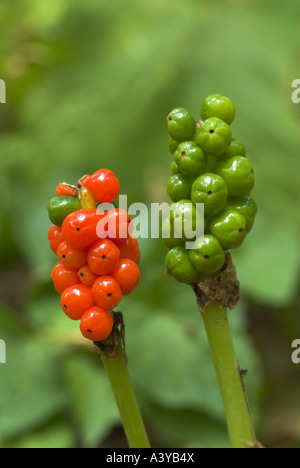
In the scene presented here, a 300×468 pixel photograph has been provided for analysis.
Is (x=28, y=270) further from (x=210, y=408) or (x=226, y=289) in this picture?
(x=226, y=289)

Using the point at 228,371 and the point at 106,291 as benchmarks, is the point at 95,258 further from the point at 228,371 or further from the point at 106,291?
the point at 228,371

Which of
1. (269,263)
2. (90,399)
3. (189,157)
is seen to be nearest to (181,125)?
(189,157)

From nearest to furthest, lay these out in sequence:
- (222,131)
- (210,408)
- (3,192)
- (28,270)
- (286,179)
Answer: (222,131) → (210,408) → (286,179) → (3,192) → (28,270)

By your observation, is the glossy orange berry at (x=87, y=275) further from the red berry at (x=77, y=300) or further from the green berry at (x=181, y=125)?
the green berry at (x=181, y=125)

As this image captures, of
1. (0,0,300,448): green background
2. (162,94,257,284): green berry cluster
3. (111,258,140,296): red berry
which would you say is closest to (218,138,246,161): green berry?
(162,94,257,284): green berry cluster

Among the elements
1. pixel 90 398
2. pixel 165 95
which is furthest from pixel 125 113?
pixel 90 398
